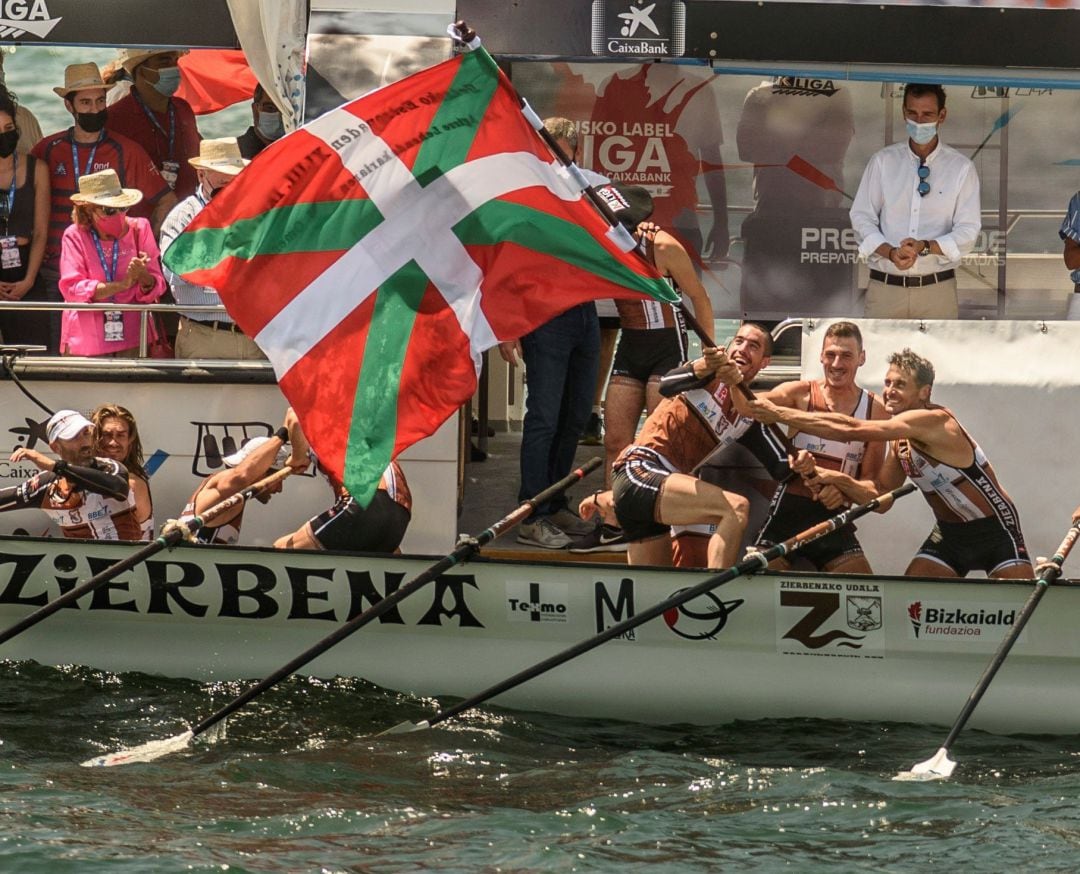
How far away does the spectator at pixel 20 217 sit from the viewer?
11289 mm

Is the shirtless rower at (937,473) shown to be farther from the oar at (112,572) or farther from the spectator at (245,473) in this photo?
the oar at (112,572)

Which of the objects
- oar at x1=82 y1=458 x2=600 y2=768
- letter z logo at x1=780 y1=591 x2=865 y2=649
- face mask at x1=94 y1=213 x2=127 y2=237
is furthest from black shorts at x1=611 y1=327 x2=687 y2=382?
face mask at x1=94 y1=213 x2=127 y2=237

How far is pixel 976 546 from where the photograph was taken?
9773 millimetres

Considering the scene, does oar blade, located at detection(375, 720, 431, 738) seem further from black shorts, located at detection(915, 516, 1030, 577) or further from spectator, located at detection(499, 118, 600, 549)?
black shorts, located at detection(915, 516, 1030, 577)

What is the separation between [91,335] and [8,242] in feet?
3.15

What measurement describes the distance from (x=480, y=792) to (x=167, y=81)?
5.70 m

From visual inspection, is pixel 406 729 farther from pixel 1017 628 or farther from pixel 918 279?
pixel 918 279

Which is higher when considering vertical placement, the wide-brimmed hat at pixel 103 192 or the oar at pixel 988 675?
the wide-brimmed hat at pixel 103 192

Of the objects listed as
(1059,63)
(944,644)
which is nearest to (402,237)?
(944,644)

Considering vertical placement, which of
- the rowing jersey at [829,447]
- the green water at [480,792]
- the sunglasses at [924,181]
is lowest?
the green water at [480,792]

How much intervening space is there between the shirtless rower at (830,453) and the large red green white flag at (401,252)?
47.1 inches

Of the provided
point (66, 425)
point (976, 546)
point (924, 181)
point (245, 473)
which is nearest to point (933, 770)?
point (976, 546)

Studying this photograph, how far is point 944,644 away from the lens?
30.7 feet

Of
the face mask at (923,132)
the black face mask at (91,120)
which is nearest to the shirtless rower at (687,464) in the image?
the face mask at (923,132)
